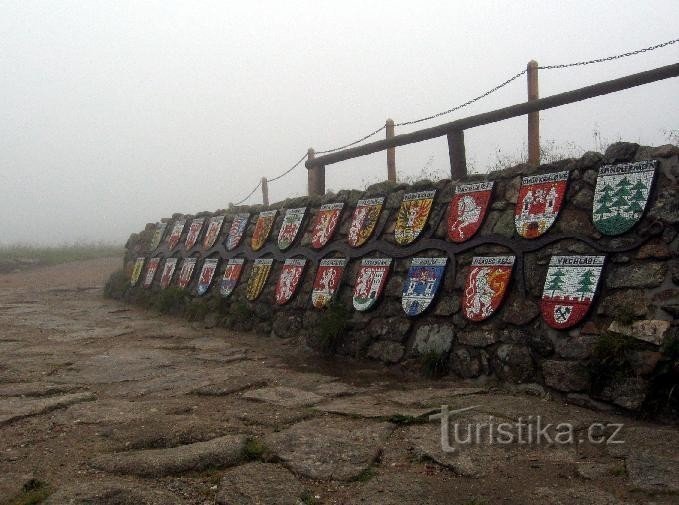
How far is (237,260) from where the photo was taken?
24.6ft

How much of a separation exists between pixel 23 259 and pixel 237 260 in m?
12.3

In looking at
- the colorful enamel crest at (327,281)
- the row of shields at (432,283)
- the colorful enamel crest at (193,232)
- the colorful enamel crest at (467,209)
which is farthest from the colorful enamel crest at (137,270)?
the colorful enamel crest at (467,209)

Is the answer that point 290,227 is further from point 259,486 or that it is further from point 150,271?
point 259,486

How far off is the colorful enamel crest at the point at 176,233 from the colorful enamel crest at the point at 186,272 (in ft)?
2.29

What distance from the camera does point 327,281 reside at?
19.5 feet

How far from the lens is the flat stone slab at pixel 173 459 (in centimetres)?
275

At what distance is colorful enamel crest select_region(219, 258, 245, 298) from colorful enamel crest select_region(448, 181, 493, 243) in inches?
121

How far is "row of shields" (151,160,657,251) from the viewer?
156 inches

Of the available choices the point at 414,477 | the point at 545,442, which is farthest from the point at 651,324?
the point at 414,477

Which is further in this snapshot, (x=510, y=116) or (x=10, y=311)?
(x=10, y=311)

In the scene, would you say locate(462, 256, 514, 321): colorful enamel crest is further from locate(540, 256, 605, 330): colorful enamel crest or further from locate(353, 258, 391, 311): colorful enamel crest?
locate(353, 258, 391, 311): colorful enamel crest

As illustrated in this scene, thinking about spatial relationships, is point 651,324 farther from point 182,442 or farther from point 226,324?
point 226,324

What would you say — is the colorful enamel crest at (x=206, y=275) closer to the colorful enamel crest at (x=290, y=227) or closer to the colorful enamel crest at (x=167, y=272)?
the colorful enamel crest at (x=167, y=272)

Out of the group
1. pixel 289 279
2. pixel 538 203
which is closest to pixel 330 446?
pixel 538 203
